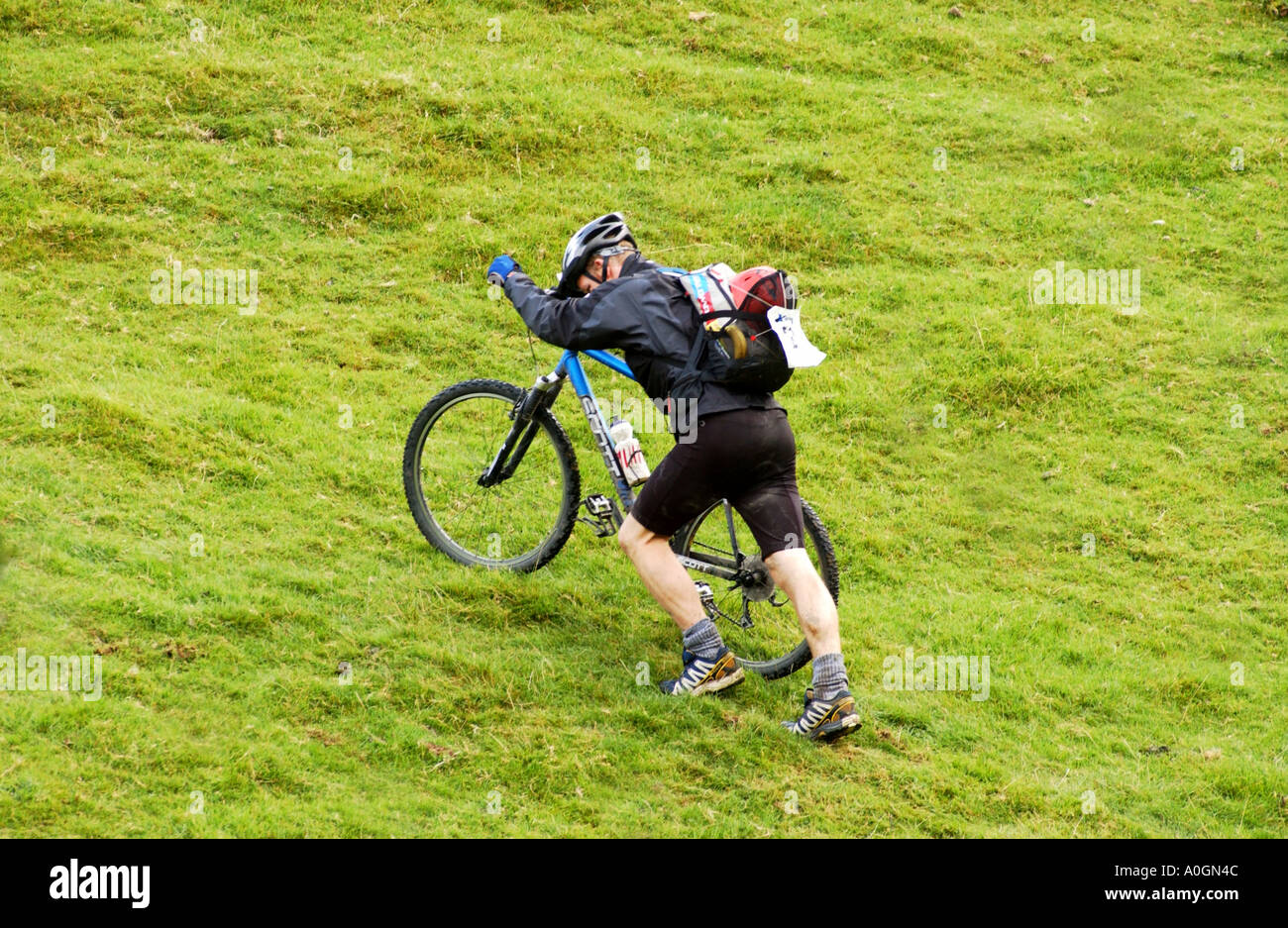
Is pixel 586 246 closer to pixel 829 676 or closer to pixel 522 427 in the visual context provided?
pixel 522 427

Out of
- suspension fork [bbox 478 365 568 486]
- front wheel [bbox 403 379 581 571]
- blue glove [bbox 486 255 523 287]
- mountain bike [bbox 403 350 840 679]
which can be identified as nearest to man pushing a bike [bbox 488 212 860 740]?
blue glove [bbox 486 255 523 287]

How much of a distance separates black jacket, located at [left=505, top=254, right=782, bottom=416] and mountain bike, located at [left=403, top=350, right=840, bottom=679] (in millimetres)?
370

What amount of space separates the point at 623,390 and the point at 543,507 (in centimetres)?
224

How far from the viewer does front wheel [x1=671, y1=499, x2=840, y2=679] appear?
23.4ft

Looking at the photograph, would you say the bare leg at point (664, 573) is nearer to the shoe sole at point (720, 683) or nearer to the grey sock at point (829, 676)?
the shoe sole at point (720, 683)

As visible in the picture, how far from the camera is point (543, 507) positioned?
27.4 feet

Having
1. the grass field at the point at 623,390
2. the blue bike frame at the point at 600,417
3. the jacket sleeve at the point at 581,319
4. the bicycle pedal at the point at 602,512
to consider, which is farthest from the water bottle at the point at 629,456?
the grass field at the point at 623,390

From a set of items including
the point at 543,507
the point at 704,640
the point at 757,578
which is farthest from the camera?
the point at 543,507

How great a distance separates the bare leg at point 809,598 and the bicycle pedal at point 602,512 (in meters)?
1.25

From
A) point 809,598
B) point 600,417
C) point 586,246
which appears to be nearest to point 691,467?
point 809,598

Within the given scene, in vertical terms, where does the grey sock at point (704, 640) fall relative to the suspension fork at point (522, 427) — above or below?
below

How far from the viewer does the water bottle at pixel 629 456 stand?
24.1 ft

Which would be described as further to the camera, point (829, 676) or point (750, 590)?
point (750, 590)

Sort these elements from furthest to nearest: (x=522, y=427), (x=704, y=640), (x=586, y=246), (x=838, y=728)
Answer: (x=522, y=427)
(x=586, y=246)
(x=704, y=640)
(x=838, y=728)
